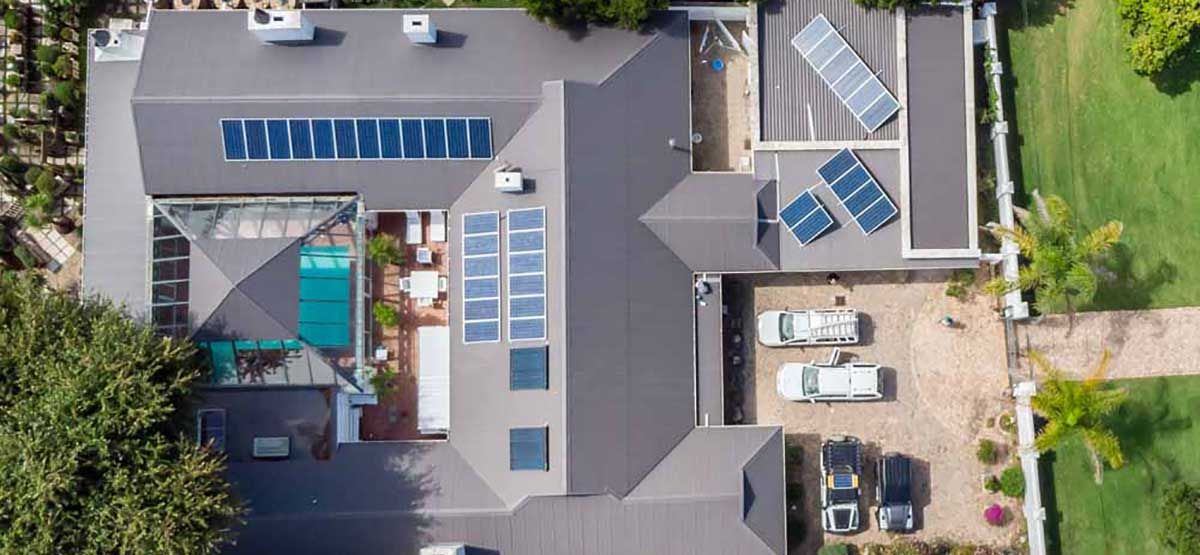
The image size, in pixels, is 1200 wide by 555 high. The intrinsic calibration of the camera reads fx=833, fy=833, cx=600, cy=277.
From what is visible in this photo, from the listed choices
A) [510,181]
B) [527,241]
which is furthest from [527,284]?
[510,181]

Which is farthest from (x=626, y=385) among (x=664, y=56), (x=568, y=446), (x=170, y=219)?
(x=170, y=219)

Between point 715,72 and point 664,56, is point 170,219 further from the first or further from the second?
point 715,72

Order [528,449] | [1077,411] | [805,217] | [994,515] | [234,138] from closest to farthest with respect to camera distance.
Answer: [1077,411], [528,449], [234,138], [805,217], [994,515]

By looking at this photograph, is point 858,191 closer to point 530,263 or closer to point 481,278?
point 530,263

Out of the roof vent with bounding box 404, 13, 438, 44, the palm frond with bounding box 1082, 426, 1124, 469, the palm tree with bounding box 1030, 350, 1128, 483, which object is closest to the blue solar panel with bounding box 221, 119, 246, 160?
the roof vent with bounding box 404, 13, 438, 44

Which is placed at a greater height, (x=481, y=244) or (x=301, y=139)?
(x=301, y=139)

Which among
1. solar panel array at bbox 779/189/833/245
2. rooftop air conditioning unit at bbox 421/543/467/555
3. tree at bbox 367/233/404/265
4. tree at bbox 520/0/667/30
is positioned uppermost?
tree at bbox 520/0/667/30

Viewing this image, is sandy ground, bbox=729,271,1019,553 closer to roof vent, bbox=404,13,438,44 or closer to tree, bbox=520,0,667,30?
tree, bbox=520,0,667,30
